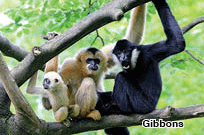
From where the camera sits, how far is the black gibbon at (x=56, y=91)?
6.56 metres

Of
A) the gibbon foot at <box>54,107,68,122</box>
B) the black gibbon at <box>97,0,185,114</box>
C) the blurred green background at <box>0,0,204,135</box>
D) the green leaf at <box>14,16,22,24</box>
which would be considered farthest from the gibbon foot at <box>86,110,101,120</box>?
the green leaf at <box>14,16,22,24</box>

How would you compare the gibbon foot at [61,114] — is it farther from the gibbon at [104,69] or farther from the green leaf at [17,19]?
the green leaf at [17,19]

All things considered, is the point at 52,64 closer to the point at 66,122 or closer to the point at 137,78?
the point at 66,122

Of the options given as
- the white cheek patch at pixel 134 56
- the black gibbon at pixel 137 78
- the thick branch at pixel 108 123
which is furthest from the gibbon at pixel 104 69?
the white cheek patch at pixel 134 56

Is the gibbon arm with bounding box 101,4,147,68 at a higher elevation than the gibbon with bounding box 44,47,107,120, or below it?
higher

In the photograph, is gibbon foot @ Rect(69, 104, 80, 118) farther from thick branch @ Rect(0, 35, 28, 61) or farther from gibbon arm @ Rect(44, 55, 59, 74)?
thick branch @ Rect(0, 35, 28, 61)

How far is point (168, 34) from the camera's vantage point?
6.55m

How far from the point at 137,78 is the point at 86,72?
140 centimetres

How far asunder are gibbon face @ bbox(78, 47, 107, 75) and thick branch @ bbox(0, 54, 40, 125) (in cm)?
225

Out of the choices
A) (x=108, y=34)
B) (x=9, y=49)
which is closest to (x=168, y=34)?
(x=108, y=34)

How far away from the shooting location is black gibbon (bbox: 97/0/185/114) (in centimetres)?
691

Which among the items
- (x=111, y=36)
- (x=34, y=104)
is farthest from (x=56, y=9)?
(x=34, y=104)

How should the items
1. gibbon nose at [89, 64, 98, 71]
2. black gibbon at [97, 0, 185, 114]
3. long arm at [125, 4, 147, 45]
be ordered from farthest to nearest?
1. long arm at [125, 4, 147, 45]
2. gibbon nose at [89, 64, 98, 71]
3. black gibbon at [97, 0, 185, 114]

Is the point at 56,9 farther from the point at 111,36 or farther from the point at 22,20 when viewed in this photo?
the point at 111,36
